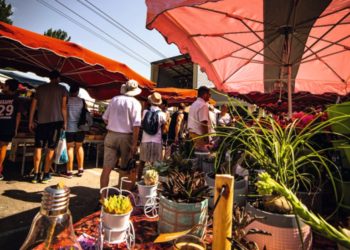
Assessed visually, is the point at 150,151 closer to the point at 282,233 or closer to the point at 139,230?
the point at 139,230

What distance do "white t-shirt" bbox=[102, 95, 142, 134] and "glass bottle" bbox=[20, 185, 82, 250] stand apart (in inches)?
111

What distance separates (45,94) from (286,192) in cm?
458

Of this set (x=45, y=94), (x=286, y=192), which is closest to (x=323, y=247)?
(x=286, y=192)

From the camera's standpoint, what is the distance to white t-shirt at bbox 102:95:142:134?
340cm

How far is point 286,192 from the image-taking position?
0.43 metres

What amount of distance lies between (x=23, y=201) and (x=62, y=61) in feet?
8.59

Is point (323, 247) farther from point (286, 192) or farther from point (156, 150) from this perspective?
point (156, 150)

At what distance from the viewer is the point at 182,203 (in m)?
0.96

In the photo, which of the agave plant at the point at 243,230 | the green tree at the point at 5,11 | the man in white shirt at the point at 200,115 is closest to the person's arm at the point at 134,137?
the man in white shirt at the point at 200,115

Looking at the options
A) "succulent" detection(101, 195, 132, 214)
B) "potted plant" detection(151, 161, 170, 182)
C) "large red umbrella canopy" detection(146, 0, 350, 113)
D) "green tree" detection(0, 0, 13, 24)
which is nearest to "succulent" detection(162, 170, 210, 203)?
"succulent" detection(101, 195, 132, 214)

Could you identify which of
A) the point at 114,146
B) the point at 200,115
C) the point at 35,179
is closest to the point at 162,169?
the point at 200,115

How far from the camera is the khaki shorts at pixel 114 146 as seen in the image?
3430 millimetres

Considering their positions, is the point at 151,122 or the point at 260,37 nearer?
the point at 260,37

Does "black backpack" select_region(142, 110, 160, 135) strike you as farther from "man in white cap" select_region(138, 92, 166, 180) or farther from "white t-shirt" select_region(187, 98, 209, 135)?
"white t-shirt" select_region(187, 98, 209, 135)
